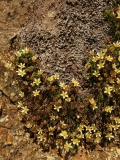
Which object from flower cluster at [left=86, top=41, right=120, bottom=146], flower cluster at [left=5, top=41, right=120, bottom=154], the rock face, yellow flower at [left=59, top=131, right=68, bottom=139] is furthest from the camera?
the rock face

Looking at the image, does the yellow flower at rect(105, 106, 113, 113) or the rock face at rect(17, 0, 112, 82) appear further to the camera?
the rock face at rect(17, 0, 112, 82)

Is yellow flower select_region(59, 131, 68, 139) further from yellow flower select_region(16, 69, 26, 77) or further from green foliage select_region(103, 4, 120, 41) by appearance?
green foliage select_region(103, 4, 120, 41)

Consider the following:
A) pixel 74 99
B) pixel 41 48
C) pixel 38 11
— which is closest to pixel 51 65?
pixel 41 48

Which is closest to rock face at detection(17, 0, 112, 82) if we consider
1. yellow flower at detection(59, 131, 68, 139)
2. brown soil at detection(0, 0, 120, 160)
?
brown soil at detection(0, 0, 120, 160)

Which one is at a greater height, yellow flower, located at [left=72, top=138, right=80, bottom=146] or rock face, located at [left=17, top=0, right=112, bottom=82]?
rock face, located at [left=17, top=0, right=112, bottom=82]

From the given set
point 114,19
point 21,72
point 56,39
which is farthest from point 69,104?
point 114,19

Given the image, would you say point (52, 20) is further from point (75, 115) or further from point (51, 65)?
point (75, 115)

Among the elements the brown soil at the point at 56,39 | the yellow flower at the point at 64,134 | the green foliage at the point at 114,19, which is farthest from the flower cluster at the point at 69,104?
the green foliage at the point at 114,19

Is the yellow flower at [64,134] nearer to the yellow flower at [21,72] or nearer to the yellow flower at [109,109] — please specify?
the yellow flower at [109,109]

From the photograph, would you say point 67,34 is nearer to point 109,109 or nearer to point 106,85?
point 106,85
